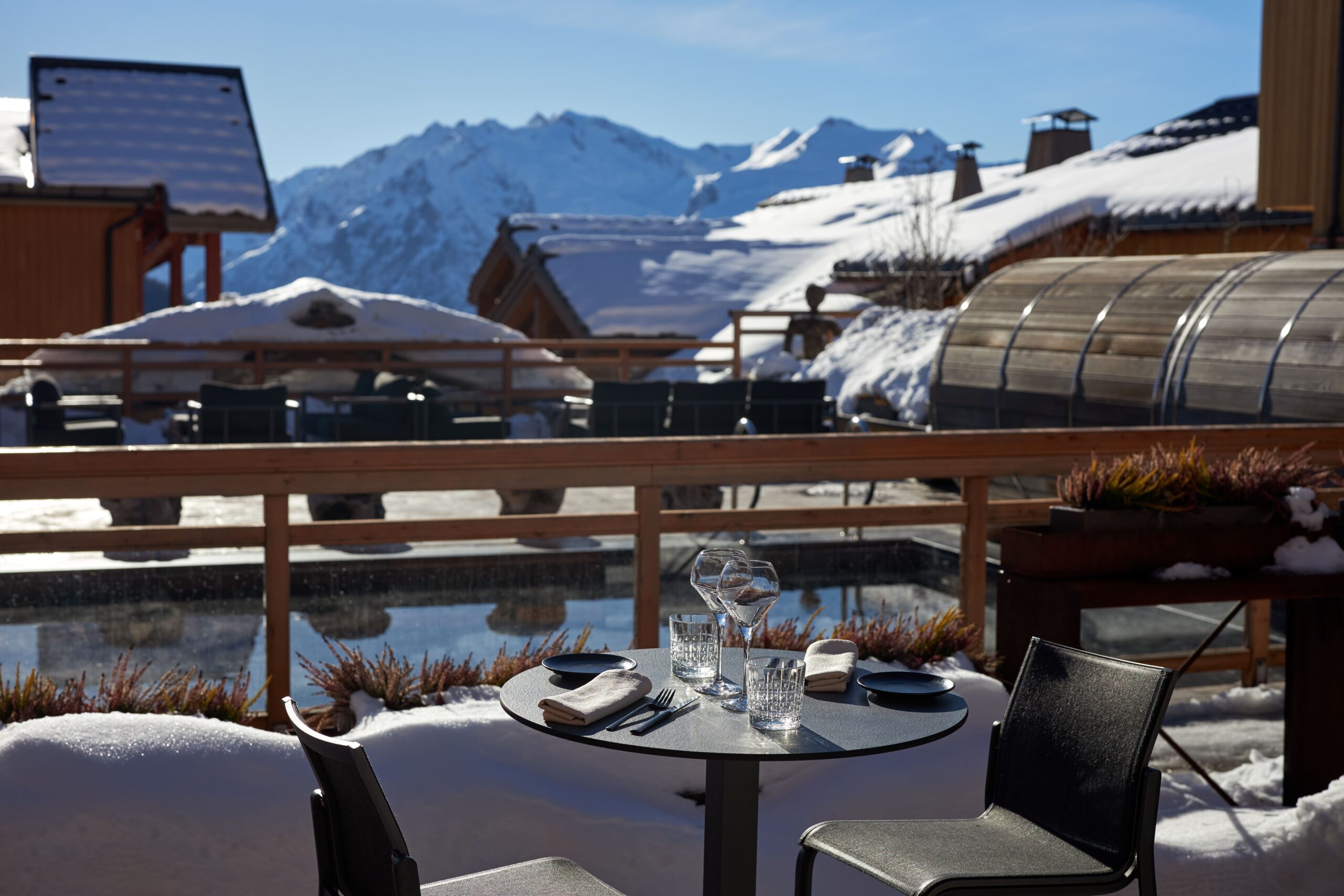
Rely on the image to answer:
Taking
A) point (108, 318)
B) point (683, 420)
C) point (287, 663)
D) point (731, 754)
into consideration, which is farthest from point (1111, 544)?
point (108, 318)

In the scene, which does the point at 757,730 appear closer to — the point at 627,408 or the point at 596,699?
the point at 596,699

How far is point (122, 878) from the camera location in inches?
116

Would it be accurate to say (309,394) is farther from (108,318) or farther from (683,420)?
(108,318)

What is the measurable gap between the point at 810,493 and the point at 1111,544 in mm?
1555

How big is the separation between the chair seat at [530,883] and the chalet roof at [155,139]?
55.6 feet

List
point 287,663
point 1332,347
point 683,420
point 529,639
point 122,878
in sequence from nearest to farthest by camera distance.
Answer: point 122,878, point 287,663, point 529,639, point 1332,347, point 683,420

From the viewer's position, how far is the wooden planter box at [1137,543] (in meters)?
3.89

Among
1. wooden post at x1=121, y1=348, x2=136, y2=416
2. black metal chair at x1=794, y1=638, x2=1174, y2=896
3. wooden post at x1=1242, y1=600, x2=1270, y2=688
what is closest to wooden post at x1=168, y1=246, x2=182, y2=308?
wooden post at x1=121, y1=348, x2=136, y2=416

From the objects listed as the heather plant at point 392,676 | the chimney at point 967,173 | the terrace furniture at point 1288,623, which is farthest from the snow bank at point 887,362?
the chimney at point 967,173

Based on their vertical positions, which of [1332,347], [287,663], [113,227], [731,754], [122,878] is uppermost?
[113,227]

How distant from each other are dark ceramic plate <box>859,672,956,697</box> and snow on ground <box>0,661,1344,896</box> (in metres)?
0.78

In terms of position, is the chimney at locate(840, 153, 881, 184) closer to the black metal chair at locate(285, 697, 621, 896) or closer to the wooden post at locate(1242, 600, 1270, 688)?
the wooden post at locate(1242, 600, 1270, 688)

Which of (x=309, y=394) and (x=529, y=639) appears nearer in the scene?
(x=529, y=639)

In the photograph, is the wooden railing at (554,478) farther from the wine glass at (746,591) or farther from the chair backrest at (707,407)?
the chair backrest at (707,407)
